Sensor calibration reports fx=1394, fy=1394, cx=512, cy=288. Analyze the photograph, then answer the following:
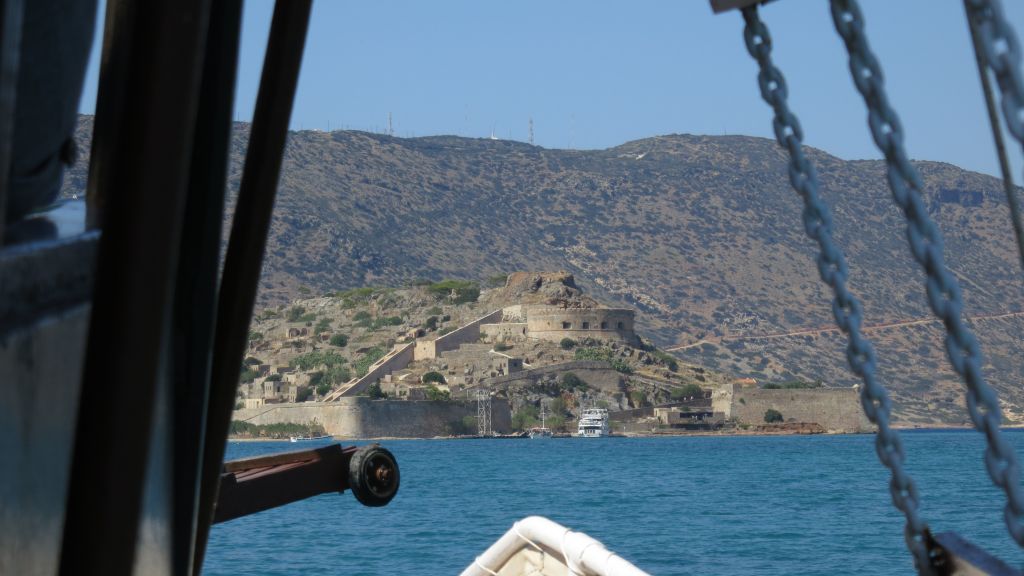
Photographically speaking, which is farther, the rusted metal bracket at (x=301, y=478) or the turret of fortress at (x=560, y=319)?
the turret of fortress at (x=560, y=319)

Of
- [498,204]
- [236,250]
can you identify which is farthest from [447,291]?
[236,250]

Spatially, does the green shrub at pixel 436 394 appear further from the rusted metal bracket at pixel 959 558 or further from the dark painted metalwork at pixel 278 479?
the rusted metal bracket at pixel 959 558

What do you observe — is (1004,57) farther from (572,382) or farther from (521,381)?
(572,382)

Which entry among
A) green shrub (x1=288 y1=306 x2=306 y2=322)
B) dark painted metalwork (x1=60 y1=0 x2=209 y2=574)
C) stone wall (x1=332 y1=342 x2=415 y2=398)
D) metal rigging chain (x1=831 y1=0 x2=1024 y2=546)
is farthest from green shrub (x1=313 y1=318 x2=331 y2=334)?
dark painted metalwork (x1=60 y1=0 x2=209 y2=574)

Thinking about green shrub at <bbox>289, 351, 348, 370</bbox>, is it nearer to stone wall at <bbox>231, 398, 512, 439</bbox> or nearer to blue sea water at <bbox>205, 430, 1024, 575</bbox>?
stone wall at <bbox>231, 398, 512, 439</bbox>

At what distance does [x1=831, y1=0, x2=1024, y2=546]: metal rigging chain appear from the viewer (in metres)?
1.45

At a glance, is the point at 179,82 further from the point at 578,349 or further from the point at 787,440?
the point at 787,440

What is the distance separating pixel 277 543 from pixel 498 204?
9156cm

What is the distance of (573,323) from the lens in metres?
76.7

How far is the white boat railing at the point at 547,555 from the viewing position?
445 centimetres

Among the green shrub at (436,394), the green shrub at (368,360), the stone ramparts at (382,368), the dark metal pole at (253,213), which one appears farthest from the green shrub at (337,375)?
the dark metal pole at (253,213)

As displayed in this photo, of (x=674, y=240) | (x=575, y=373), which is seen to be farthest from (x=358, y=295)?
(x=674, y=240)

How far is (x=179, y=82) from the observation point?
1.04 metres

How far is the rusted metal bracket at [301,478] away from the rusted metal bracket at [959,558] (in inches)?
73.0
